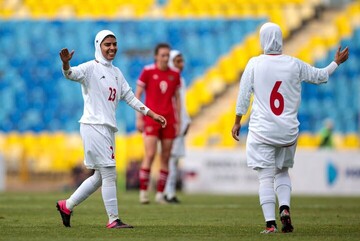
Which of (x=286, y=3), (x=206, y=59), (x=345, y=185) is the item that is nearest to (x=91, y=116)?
(x=345, y=185)

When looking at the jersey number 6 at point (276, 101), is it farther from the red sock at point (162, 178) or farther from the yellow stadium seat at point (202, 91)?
the yellow stadium seat at point (202, 91)

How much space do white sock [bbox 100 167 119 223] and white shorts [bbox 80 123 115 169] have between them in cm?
8

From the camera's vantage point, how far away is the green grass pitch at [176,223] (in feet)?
29.6

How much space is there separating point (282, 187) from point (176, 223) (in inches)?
63.2

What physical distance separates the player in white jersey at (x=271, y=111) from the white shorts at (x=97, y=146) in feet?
4.42

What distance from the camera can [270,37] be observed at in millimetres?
9625

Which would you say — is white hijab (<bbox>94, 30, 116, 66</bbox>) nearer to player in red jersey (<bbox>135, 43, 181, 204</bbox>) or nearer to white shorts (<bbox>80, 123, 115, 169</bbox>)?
white shorts (<bbox>80, 123, 115, 169</bbox>)

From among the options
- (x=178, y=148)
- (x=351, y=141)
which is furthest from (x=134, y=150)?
(x=178, y=148)

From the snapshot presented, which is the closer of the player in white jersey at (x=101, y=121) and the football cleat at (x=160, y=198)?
the player in white jersey at (x=101, y=121)

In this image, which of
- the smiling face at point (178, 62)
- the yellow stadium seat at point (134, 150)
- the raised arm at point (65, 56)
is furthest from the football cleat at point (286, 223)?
the yellow stadium seat at point (134, 150)

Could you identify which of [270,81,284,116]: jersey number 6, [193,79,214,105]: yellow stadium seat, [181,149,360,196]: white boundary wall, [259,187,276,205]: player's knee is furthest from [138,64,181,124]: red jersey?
[193,79,214,105]: yellow stadium seat

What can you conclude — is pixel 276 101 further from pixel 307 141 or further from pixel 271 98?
pixel 307 141

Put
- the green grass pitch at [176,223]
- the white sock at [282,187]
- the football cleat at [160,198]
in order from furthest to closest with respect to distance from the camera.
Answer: the football cleat at [160,198] → the white sock at [282,187] → the green grass pitch at [176,223]

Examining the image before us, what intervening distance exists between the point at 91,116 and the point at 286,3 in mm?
24604
